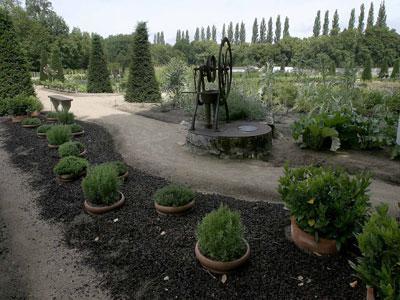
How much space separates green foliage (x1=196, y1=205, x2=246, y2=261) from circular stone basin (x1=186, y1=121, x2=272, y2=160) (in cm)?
322

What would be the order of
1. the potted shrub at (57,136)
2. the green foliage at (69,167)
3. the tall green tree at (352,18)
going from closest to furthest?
1. the green foliage at (69,167)
2. the potted shrub at (57,136)
3. the tall green tree at (352,18)

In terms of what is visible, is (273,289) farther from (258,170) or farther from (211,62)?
(211,62)

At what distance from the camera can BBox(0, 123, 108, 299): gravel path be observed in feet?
9.48

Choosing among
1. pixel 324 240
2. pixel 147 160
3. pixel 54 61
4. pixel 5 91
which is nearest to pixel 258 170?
pixel 147 160

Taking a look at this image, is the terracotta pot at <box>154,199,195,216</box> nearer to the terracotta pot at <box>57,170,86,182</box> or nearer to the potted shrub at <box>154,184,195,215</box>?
the potted shrub at <box>154,184,195,215</box>

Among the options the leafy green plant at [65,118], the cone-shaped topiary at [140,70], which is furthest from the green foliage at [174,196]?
the cone-shaped topiary at [140,70]

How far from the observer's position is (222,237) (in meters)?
2.76

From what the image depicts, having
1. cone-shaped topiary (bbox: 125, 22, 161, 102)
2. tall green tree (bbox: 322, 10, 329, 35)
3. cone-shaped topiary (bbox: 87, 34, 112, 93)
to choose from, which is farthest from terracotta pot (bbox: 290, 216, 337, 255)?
tall green tree (bbox: 322, 10, 329, 35)

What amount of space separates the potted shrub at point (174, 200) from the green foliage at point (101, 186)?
61cm

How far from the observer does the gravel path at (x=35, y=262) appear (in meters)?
2.89

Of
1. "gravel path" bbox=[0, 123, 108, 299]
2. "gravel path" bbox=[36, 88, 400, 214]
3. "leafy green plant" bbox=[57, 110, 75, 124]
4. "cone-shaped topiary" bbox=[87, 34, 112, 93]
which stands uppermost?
"cone-shaped topiary" bbox=[87, 34, 112, 93]

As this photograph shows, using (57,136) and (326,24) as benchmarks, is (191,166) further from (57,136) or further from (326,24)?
(326,24)

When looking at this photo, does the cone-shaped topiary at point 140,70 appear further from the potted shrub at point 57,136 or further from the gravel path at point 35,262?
the gravel path at point 35,262

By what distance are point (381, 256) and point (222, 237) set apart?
1170mm
